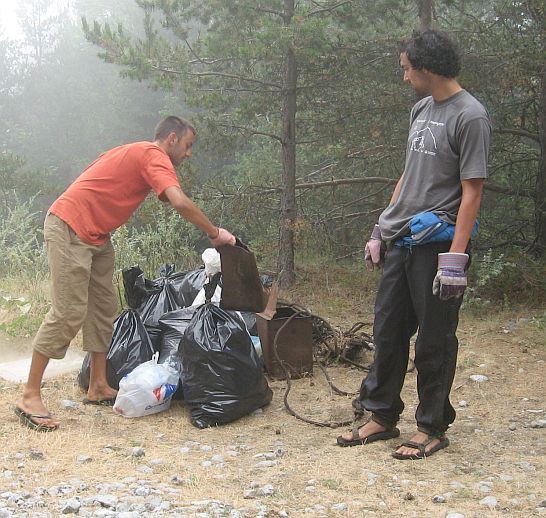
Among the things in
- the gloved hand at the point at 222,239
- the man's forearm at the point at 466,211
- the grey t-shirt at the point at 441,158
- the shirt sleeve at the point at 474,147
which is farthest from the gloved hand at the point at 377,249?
the gloved hand at the point at 222,239

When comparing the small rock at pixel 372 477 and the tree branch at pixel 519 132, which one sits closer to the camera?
the small rock at pixel 372 477

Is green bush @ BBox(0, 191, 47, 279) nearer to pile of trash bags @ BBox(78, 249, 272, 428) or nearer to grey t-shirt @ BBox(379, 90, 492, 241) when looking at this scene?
pile of trash bags @ BBox(78, 249, 272, 428)

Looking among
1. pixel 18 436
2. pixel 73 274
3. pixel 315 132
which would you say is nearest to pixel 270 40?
pixel 315 132

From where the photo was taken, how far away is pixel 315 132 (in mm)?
8555

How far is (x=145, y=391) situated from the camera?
3988mm

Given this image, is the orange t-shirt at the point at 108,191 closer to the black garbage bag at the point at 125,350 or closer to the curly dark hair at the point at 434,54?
the black garbage bag at the point at 125,350

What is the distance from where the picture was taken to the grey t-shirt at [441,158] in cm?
303

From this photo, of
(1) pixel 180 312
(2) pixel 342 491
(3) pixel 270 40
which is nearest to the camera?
(2) pixel 342 491

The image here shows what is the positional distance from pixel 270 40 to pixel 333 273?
304 cm

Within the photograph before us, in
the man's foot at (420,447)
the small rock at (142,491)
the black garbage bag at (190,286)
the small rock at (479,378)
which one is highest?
the black garbage bag at (190,286)

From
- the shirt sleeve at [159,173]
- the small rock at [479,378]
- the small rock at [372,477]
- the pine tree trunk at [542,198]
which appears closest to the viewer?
the small rock at [372,477]

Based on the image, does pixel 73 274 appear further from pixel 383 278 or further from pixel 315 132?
pixel 315 132

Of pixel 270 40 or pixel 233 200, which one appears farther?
pixel 233 200

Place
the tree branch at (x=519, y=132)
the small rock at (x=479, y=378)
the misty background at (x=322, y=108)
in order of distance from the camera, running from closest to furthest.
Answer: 1. the small rock at (x=479, y=378)
2. the misty background at (x=322, y=108)
3. the tree branch at (x=519, y=132)
